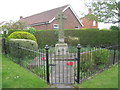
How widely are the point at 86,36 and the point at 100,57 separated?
7.93 meters

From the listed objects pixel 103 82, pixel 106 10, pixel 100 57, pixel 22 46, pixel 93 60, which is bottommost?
pixel 103 82

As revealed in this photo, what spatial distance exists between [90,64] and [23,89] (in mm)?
3019

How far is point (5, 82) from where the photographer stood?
3.74 meters

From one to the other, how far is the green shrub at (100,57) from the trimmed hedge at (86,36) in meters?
7.46

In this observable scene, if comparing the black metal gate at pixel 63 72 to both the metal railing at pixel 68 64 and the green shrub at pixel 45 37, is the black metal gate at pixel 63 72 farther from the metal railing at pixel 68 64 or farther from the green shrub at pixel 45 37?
the green shrub at pixel 45 37

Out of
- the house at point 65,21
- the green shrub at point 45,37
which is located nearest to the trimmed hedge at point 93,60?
the green shrub at point 45,37

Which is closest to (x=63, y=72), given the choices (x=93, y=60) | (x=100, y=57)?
(x=93, y=60)

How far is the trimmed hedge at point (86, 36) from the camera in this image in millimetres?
12781

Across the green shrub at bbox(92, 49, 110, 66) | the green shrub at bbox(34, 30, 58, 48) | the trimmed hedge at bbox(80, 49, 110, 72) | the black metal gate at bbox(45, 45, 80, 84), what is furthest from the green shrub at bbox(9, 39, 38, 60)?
the green shrub at bbox(34, 30, 58, 48)

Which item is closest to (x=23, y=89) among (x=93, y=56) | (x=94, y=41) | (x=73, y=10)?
(x=93, y=56)

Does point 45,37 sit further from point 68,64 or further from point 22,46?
point 68,64

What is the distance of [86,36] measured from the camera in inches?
527

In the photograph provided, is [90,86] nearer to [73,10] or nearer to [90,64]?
[90,64]

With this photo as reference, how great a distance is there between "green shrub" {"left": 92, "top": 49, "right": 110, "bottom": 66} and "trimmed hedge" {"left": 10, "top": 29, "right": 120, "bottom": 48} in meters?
7.46
